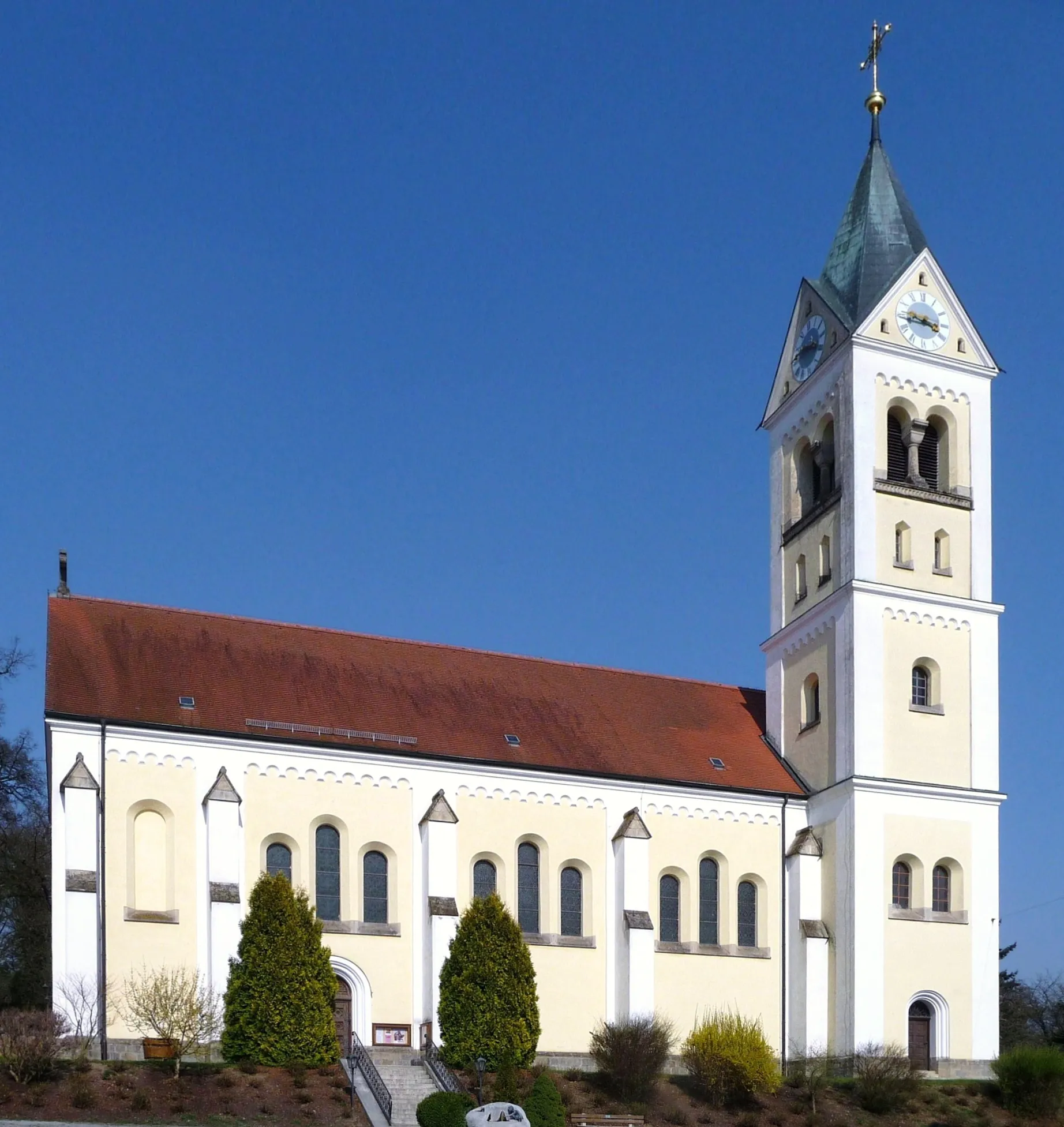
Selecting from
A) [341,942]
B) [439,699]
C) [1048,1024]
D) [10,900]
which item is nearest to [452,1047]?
[341,942]

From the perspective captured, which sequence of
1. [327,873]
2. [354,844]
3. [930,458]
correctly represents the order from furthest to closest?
[930,458]
[354,844]
[327,873]

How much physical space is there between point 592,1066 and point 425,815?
7.69 metres

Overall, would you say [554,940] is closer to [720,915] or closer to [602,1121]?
[720,915]

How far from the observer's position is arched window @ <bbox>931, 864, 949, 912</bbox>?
4578 cm

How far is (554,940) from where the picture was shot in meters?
43.8

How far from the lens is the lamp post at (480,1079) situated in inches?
1428

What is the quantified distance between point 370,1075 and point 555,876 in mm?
9137

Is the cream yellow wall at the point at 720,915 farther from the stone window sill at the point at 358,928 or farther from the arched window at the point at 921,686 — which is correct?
the stone window sill at the point at 358,928

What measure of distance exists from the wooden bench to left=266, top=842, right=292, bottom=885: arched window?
993 centimetres

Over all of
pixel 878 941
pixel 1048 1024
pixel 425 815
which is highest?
pixel 425 815

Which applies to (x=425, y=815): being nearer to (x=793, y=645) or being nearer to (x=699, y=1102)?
(x=699, y=1102)

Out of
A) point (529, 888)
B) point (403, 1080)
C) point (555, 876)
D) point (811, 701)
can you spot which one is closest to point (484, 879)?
point (529, 888)

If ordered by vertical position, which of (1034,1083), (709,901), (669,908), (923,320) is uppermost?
(923,320)

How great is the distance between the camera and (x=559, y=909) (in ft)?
146
